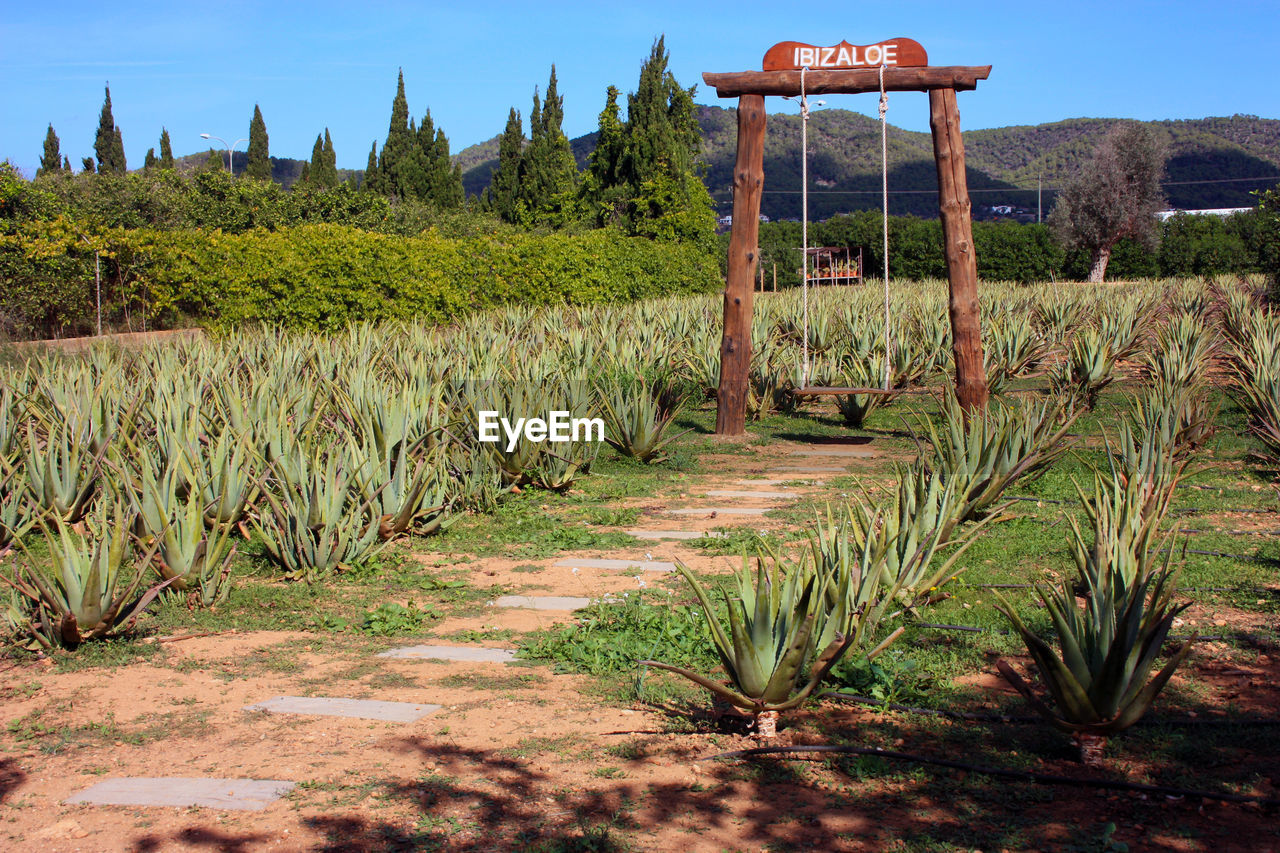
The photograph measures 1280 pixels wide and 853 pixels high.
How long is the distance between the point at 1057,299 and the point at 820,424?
10055mm

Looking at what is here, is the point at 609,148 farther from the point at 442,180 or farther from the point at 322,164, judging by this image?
the point at 322,164

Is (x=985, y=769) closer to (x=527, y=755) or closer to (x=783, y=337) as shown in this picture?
(x=527, y=755)

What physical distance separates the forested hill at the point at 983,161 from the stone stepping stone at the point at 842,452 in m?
65.1

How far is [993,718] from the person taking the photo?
326 cm

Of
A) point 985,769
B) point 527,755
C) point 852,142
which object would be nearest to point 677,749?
point 527,755

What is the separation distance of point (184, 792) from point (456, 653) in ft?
4.49

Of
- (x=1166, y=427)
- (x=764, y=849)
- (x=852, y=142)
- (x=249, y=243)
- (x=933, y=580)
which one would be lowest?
(x=764, y=849)

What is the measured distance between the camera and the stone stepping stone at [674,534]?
5957 millimetres

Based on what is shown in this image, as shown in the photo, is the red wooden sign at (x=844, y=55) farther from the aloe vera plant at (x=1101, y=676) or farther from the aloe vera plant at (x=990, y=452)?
the aloe vera plant at (x=1101, y=676)

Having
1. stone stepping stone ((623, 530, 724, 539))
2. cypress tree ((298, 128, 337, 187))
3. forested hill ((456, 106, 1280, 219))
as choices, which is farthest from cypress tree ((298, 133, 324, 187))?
stone stepping stone ((623, 530, 724, 539))

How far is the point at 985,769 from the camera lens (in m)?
2.87

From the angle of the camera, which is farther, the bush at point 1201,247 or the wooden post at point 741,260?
the bush at point 1201,247

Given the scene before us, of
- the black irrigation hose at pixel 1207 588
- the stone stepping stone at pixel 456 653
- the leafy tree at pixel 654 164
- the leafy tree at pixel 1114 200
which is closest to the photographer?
the stone stepping stone at pixel 456 653

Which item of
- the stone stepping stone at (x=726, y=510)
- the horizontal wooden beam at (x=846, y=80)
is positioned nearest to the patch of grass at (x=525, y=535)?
the stone stepping stone at (x=726, y=510)
